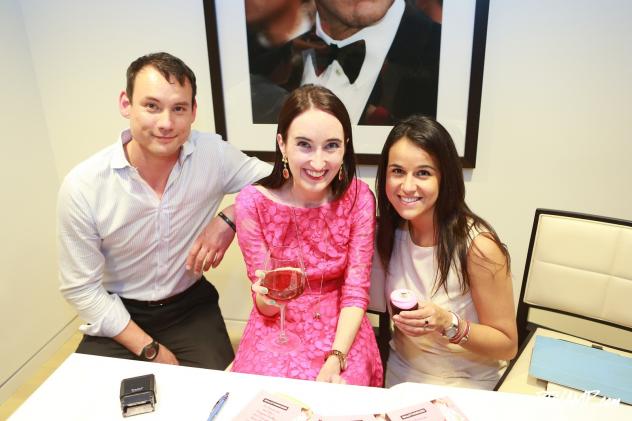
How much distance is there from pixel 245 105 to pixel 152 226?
0.84 meters

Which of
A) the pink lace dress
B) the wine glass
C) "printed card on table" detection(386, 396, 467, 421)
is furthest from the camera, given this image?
the pink lace dress

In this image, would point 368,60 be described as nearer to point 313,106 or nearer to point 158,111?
point 313,106

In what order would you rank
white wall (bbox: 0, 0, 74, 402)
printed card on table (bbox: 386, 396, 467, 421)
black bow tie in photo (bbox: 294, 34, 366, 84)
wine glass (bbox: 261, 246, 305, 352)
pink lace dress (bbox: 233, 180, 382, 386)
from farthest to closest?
1. white wall (bbox: 0, 0, 74, 402)
2. black bow tie in photo (bbox: 294, 34, 366, 84)
3. pink lace dress (bbox: 233, 180, 382, 386)
4. wine glass (bbox: 261, 246, 305, 352)
5. printed card on table (bbox: 386, 396, 467, 421)

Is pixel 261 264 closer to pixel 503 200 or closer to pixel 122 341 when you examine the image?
pixel 122 341

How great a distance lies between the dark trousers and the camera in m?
1.95

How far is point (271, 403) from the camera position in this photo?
41.8 inches

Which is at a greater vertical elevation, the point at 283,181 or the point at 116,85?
the point at 116,85

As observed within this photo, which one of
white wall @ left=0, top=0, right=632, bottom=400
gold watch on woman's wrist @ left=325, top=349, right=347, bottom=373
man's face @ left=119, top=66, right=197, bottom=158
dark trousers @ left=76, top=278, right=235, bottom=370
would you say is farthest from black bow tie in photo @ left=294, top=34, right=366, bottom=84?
gold watch on woman's wrist @ left=325, top=349, right=347, bottom=373

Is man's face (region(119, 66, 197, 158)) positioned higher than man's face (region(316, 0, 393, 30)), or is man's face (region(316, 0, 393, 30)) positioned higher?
man's face (region(316, 0, 393, 30))

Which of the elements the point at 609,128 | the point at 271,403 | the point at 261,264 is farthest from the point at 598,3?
the point at 271,403

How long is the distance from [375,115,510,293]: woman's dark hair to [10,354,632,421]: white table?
0.49 meters

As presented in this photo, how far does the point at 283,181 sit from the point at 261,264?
298 mm

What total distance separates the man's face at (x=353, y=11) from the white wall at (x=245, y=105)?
18.5 inches

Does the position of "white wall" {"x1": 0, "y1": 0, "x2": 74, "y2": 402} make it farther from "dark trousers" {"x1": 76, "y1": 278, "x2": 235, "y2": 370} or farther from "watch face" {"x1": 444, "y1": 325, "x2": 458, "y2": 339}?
"watch face" {"x1": 444, "y1": 325, "x2": 458, "y2": 339}
